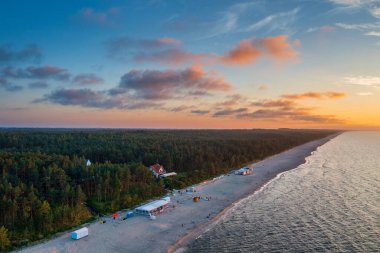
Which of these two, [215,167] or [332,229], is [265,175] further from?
[332,229]

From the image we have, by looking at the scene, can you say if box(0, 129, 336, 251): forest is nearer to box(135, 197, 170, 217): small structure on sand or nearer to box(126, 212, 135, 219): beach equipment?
box(126, 212, 135, 219): beach equipment

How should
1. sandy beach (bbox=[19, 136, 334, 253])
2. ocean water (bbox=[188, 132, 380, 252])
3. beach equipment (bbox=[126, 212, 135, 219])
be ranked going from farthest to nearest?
beach equipment (bbox=[126, 212, 135, 219])
ocean water (bbox=[188, 132, 380, 252])
sandy beach (bbox=[19, 136, 334, 253])

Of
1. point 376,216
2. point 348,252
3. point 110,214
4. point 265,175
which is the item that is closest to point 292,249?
point 348,252

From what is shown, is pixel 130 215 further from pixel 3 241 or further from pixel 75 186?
pixel 3 241

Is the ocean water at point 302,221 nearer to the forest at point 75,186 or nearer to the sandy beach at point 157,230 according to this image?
the sandy beach at point 157,230

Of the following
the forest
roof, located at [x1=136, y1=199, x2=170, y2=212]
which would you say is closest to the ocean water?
roof, located at [x1=136, y1=199, x2=170, y2=212]

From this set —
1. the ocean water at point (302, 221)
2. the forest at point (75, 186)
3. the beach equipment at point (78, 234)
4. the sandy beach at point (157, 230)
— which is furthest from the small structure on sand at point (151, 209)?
the beach equipment at point (78, 234)

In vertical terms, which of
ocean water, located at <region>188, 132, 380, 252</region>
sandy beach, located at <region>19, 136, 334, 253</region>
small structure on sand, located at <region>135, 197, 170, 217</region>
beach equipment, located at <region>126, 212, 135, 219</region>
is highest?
small structure on sand, located at <region>135, 197, 170, 217</region>

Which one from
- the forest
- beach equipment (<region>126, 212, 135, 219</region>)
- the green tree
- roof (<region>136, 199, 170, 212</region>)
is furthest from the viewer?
roof (<region>136, 199, 170, 212</region>)

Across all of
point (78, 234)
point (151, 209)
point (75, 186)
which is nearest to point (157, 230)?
point (151, 209)
